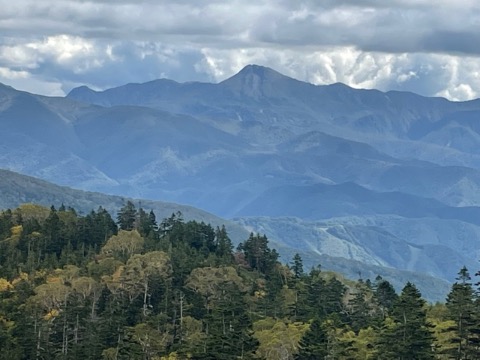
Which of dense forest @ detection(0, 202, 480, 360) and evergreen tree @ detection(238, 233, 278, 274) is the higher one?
evergreen tree @ detection(238, 233, 278, 274)

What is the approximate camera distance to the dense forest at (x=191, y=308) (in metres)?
121

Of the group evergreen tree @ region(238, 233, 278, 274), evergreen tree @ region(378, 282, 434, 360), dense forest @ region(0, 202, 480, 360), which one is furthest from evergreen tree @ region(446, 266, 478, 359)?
evergreen tree @ region(238, 233, 278, 274)

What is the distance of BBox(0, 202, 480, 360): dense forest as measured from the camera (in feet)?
398

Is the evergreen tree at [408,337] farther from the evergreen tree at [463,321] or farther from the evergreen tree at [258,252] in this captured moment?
the evergreen tree at [258,252]

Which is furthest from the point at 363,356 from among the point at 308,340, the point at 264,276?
the point at 264,276

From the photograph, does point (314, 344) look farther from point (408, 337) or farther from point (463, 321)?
point (463, 321)

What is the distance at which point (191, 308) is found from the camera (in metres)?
152

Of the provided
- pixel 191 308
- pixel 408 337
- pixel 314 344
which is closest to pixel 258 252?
pixel 191 308

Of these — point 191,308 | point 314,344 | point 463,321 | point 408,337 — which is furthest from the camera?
point 191,308

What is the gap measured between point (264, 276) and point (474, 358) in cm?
7738

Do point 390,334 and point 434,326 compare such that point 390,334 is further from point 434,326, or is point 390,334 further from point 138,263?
point 138,263

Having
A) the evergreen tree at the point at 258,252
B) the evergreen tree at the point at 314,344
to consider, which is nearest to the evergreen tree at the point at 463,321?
the evergreen tree at the point at 314,344

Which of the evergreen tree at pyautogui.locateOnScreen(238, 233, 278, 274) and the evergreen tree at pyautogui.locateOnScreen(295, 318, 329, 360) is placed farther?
the evergreen tree at pyautogui.locateOnScreen(238, 233, 278, 274)

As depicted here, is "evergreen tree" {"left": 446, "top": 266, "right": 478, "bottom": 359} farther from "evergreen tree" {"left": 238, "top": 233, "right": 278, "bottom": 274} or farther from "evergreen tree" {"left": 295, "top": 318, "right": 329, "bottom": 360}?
"evergreen tree" {"left": 238, "top": 233, "right": 278, "bottom": 274}
